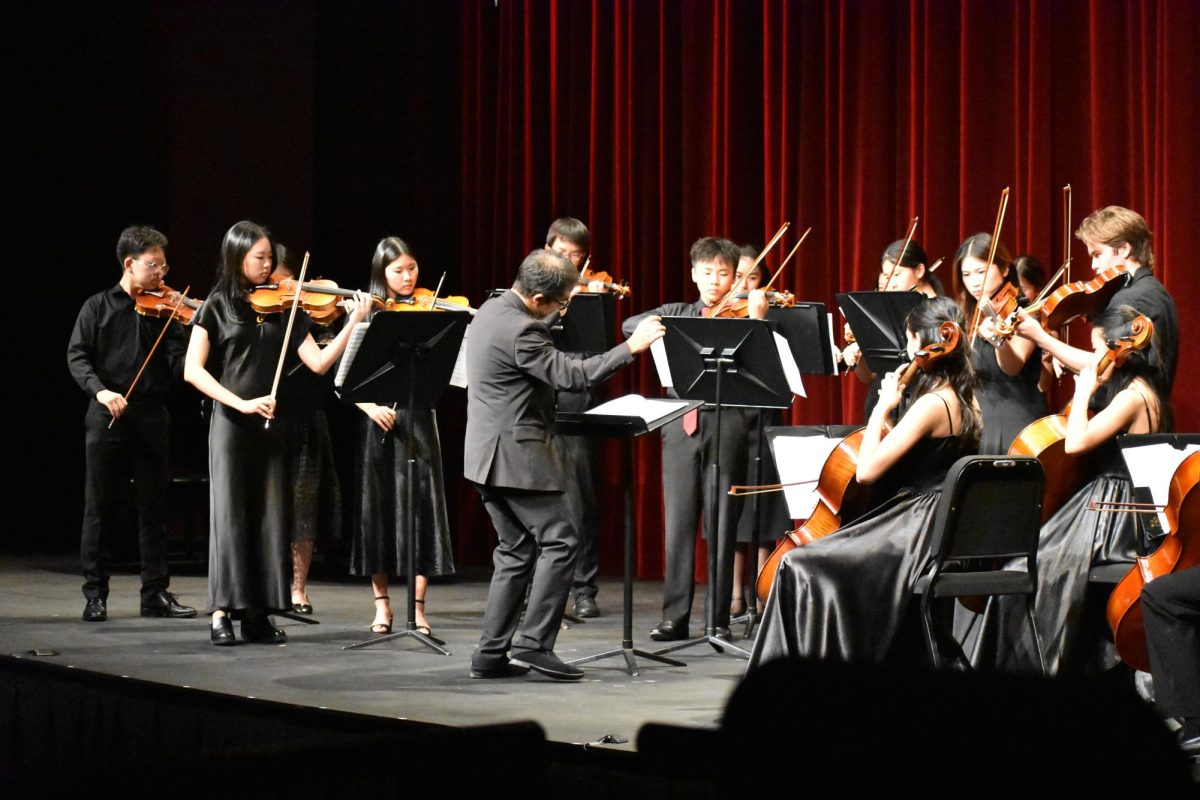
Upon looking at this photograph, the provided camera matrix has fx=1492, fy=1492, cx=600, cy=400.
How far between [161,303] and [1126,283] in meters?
3.65

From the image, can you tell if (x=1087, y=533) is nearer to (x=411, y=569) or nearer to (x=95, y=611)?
(x=411, y=569)

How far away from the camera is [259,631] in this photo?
5.17m

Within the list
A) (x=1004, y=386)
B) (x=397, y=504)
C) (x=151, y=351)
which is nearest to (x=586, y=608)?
(x=397, y=504)

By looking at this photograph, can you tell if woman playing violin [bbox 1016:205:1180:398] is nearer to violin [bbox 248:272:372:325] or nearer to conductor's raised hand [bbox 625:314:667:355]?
conductor's raised hand [bbox 625:314:667:355]

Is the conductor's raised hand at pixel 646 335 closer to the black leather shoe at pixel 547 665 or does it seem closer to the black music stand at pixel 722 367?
the black music stand at pixel 722 367

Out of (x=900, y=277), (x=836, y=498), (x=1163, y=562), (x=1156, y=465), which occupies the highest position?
(x=900, y=277)

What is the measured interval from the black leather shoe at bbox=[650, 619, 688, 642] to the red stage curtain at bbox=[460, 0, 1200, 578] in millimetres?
1838

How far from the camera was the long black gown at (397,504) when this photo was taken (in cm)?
540

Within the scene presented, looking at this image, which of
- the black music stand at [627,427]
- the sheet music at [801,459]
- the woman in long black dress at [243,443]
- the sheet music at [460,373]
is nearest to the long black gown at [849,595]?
the black music stand at [627,427]

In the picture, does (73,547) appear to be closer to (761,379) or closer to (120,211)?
(120,211)

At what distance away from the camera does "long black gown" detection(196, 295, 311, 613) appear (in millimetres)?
5023

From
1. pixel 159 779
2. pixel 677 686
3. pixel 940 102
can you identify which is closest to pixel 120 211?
pixel 940 102

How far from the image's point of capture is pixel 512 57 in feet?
26.3

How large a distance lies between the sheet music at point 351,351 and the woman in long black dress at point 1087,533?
2090mm
